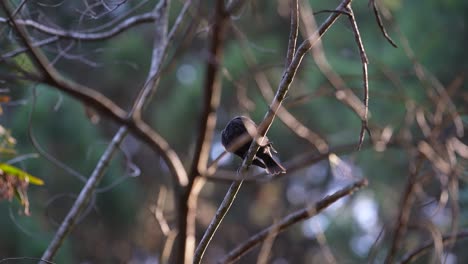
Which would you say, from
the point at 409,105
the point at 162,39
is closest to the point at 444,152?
the point at 409,105

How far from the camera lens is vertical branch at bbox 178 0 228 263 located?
5.16ft

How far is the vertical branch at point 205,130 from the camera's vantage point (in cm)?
157

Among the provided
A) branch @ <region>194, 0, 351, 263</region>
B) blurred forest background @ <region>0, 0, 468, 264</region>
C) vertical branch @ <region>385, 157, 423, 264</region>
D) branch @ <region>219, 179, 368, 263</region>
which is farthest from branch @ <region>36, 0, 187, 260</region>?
blurred forest background @ <region>0, 0, 468, 264</region>

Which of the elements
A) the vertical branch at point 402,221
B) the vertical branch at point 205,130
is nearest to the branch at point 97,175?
the vertical branch at point 402,221

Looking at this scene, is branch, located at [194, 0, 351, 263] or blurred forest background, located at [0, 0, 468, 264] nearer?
branch, located at [194, 0, 351, 263]

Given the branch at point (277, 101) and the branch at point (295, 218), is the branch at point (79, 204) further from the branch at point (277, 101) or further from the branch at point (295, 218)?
the branch at point (277, 101)

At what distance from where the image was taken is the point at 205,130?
1.61 m

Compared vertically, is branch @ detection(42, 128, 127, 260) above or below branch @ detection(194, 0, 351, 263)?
below

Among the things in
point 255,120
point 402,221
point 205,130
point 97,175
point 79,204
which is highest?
point 205,130

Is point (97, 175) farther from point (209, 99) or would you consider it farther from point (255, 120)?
point (255, 120)

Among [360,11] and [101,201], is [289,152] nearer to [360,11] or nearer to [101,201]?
[360,11]

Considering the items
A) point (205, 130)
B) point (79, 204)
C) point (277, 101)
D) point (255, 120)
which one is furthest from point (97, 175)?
point (255, 120)

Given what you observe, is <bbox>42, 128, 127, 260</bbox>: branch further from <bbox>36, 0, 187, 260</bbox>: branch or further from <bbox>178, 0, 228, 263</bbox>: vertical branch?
<bbox>178, 0, 228, 263</bbox>: vertical branch

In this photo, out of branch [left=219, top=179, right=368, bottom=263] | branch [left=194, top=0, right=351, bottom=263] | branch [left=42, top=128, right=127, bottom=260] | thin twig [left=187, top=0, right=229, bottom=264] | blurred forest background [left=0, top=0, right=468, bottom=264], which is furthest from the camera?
blurred forest background [left=0, top=0, right=468, bottom=264]
